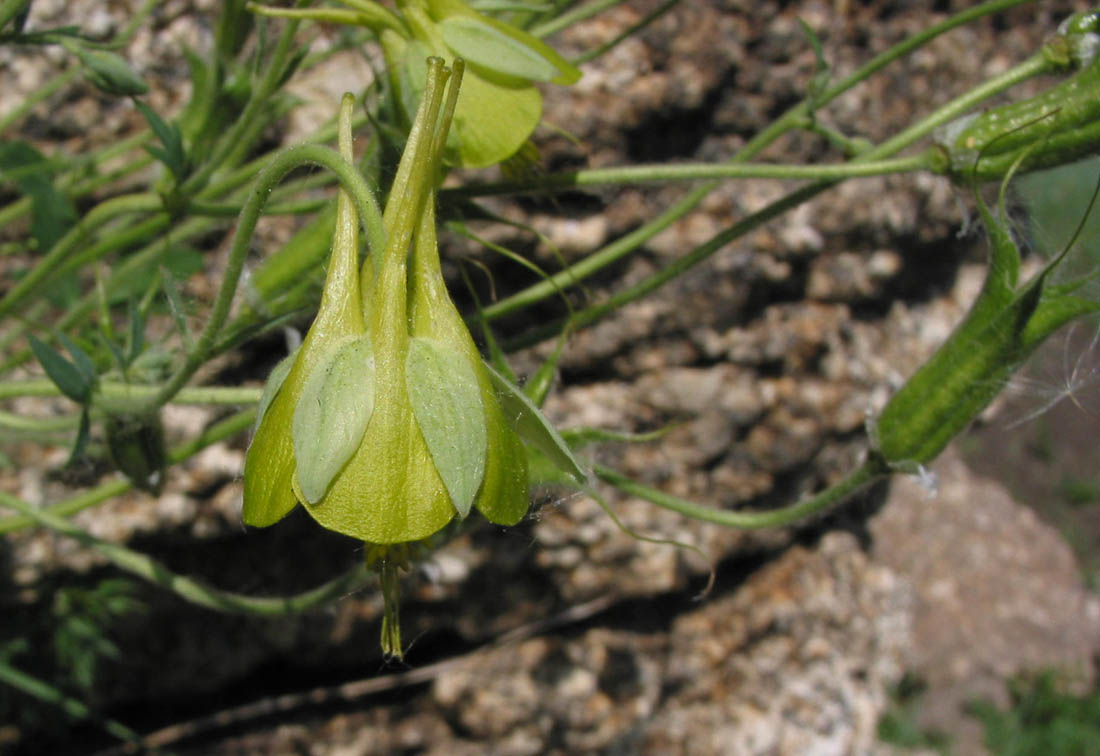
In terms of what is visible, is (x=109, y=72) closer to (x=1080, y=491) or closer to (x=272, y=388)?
(x=272, y=388)

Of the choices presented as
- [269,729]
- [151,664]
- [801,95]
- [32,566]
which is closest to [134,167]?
[32,566]

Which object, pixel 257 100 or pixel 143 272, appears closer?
pixel 257 100

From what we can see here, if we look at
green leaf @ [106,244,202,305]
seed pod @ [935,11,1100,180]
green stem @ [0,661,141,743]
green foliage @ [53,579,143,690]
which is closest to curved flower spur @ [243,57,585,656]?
seed pod @ [935,11,1100,180]

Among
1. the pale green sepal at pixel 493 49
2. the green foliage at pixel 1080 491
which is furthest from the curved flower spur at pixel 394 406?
the green foliage at pixel 1080 491

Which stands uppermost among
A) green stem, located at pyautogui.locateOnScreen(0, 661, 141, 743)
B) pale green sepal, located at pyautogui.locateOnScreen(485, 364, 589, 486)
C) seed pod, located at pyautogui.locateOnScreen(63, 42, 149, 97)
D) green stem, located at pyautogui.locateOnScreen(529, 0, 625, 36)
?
seed pod, located at pyautogui.locateOnScreen(63, 42, 149, 97)

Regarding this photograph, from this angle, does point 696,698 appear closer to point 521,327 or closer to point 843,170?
point 521,327

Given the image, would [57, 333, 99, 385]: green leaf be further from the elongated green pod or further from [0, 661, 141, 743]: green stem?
the elongated green pod

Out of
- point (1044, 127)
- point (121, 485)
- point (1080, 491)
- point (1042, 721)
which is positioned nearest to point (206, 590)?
point (121, 485)
